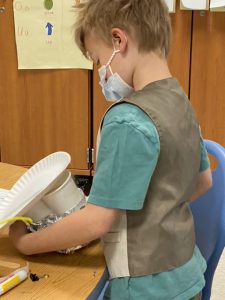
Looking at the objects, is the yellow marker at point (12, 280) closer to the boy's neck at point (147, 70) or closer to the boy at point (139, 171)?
the boy at point (139, 171)

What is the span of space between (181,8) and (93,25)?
1.45 meters

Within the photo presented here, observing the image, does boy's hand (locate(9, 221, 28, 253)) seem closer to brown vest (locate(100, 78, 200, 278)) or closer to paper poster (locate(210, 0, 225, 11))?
brown vest (locate(100, 78, 200, 278))

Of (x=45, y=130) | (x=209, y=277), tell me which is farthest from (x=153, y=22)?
(x=45, y=130)

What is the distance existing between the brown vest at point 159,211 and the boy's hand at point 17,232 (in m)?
0.17

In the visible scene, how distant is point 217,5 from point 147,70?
1.46 metres

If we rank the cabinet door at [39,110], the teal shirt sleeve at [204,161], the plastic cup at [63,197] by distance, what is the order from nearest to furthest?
1. the plastic cup at [63,197]
2. the teal shirt sleeve at [204,161]
3. the cabinet door at [39,110]

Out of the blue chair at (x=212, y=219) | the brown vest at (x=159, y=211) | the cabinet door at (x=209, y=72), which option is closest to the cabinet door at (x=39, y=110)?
the cabinet door at (x=209, y=72)

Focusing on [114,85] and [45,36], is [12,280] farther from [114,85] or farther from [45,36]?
[45,36]

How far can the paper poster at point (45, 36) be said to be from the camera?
2.39m

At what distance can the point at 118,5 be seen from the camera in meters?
0.93

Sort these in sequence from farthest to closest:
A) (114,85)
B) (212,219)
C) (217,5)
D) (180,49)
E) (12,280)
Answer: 1. (180,49)
2. (217,5)
3. (212,219)
4. (114,85)
5. (12,280)

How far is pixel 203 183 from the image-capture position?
1.10m

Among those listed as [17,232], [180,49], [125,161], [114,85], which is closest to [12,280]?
[17,232]

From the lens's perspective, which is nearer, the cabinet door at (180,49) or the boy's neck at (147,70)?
the boy's neck at (147,70)
